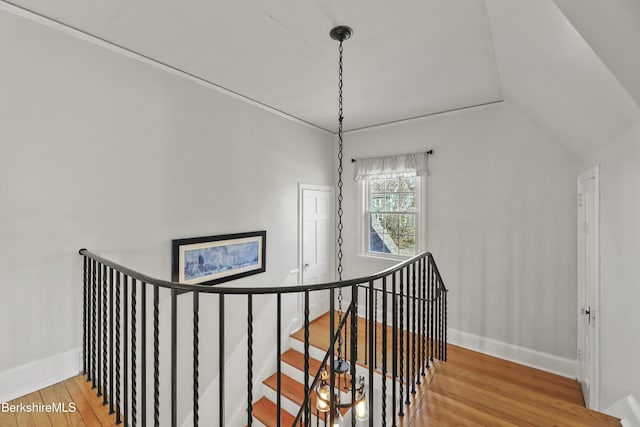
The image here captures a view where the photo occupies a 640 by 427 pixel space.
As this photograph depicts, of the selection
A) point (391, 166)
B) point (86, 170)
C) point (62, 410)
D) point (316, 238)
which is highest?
point (391, 166)

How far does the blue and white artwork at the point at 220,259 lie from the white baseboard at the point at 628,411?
312 centimetres

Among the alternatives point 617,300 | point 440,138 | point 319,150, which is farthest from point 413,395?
point 319,150

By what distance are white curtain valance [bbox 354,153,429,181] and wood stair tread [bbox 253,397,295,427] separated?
127 inches

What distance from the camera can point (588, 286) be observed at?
257 centimetres

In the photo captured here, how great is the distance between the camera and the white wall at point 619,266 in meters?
1.59

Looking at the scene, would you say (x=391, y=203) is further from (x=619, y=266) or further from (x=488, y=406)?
(x=488, y=406)

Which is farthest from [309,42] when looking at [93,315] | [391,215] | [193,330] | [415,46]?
[391,215]

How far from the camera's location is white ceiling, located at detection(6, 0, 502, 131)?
1.87 meters

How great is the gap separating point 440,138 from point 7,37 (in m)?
4.06

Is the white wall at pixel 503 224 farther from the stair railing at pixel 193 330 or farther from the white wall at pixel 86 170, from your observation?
the white wall at pixel 86 170

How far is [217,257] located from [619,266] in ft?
10.5

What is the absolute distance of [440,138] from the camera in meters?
3.79

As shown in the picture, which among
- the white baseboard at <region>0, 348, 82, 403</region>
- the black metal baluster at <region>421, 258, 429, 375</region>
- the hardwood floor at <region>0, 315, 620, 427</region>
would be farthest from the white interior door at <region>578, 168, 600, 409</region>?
the white baseboard at <region>0, 348, 82, 403</region>

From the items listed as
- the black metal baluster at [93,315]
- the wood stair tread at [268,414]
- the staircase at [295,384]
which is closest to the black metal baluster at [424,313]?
the staircase at [295,384]
